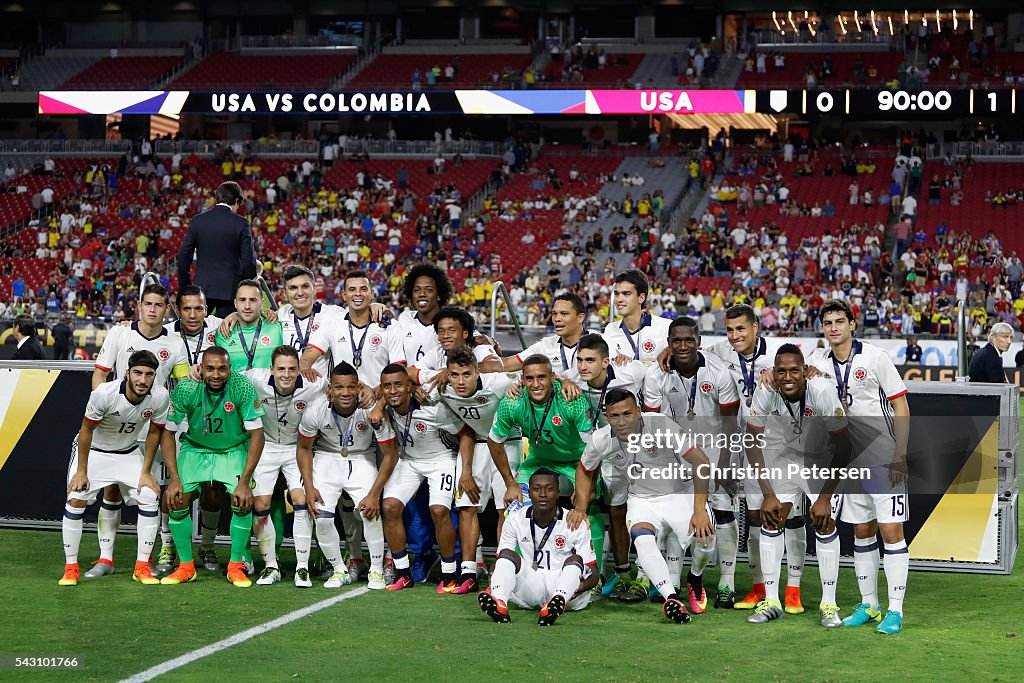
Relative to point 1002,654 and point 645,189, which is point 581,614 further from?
point 645,189

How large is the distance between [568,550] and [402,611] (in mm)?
1152

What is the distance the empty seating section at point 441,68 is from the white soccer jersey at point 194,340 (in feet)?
113

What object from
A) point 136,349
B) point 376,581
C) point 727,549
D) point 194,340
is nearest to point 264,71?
point 194,340

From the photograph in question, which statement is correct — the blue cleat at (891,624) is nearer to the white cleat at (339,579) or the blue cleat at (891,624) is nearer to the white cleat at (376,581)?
the white cleat at (376,581)

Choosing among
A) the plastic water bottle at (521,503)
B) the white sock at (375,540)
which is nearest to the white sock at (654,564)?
the plastic water bottle at (521,503)

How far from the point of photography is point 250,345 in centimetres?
1028

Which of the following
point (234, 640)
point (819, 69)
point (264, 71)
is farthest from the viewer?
point (264, 71)

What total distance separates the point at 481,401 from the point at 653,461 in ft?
4.52

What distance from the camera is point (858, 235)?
34.0 metres

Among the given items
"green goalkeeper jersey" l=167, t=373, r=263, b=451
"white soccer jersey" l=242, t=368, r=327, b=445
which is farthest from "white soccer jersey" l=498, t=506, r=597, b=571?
"green goalkeeper jersey" l=167, t=373, r=263, b=451

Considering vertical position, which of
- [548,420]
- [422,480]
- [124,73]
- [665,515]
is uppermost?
[124,73]

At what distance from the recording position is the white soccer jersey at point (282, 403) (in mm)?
9938

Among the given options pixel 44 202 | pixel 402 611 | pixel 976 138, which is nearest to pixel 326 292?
pixel 44 202

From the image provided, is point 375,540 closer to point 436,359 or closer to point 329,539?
point 329,539
